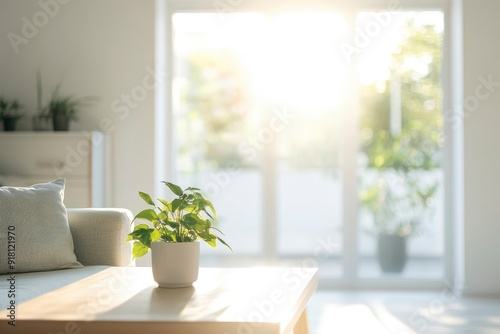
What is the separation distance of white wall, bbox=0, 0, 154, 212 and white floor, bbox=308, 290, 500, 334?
5.40 ft

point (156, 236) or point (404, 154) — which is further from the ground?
point (404, 154)

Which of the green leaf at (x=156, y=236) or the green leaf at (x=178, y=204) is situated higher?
the green leaf at (x=178, y=204)

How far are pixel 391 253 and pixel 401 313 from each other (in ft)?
3.39

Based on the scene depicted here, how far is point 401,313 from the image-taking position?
4828 mm

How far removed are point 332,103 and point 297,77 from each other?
34cm

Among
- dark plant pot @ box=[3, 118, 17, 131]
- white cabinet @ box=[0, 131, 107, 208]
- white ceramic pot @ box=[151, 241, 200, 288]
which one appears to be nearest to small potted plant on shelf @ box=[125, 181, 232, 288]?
white ceramic pot @ box=[151, 241, 200, 288]

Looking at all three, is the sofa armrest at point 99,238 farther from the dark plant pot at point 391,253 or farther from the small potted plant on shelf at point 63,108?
the dark plant pot at point 391,253

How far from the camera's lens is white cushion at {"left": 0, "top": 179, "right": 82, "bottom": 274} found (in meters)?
3.14

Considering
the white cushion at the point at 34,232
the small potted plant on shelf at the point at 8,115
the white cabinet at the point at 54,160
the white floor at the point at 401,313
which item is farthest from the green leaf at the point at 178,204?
the small potted plant on shelf at the point at 8,115

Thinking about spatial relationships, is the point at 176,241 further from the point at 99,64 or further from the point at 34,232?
the point at 99,64

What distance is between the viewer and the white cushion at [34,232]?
3139 millimetres

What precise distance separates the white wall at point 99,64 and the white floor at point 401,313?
1.65m

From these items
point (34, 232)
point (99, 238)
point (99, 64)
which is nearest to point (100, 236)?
point (99, 238)

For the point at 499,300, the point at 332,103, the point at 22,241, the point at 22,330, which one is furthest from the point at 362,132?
Answer: the point at 22,330
